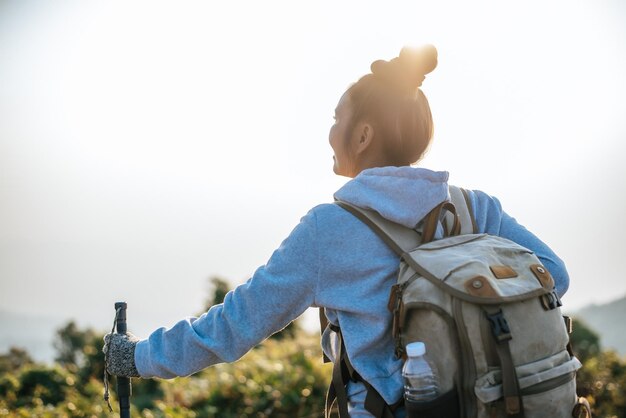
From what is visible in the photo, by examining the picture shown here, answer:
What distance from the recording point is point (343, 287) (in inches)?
87.9

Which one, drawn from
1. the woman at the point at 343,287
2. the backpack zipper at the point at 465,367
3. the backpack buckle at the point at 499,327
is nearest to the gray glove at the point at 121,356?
the woman at the point at 343,287

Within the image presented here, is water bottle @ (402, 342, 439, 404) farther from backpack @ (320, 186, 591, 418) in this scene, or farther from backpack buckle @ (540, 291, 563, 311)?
backpack buckle @ (540, 291, 563, 311)

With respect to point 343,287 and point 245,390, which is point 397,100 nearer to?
point 343,287

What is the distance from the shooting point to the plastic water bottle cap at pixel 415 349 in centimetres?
194

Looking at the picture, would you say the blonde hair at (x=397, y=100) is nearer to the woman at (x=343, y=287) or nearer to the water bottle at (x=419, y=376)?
the woman at (x=343, y=287)

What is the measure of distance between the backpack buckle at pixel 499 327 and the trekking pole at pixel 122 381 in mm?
1452

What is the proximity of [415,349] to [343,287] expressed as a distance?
1.26 ft

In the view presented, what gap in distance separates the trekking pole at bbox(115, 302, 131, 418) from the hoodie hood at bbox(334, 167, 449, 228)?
3.40 feet

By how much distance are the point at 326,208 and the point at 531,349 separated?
0.81 metres

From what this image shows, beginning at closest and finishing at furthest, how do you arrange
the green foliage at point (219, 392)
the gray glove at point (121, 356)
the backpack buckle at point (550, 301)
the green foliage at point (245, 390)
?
1. the backpack buckle at point (550, 301)
2. the gray glove at point (121, 356)
3. the green foliage at point (245, 390)
4. the green foliage at point (219, 392)

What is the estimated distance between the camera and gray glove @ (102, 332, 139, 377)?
2.41 m

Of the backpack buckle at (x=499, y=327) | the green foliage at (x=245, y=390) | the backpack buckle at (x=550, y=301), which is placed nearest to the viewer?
the backpack buckle at (x=499, y=327)

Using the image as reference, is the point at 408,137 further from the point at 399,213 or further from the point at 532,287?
the point at 532,287

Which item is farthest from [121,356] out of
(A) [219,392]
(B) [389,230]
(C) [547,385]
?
(A) [219,392]
